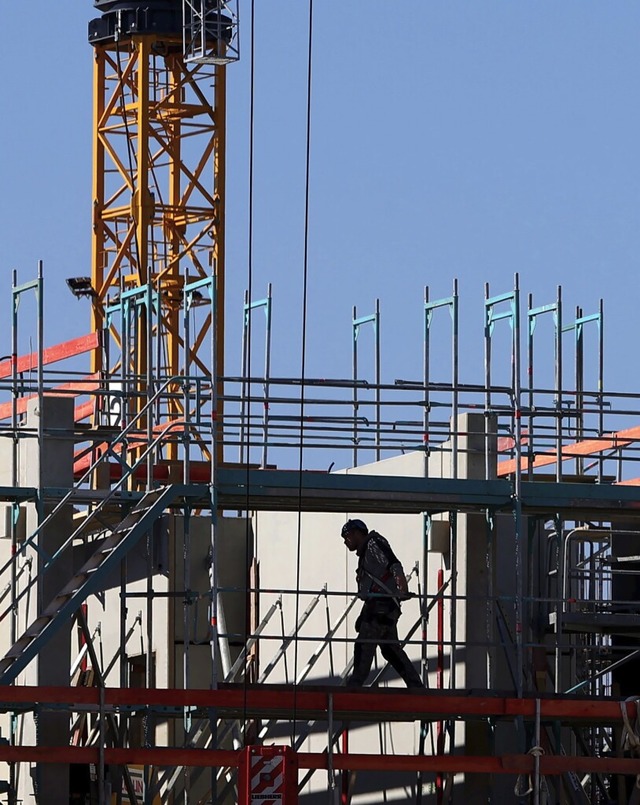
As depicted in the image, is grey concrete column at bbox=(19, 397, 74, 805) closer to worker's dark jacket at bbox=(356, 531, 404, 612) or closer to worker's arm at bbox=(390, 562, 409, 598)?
worker's dark jacket at bbox=(356, 531, 404, 612)

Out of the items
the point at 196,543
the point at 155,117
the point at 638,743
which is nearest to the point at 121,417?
the point at 196,543

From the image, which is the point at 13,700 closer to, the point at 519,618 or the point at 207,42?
the point at 519,618

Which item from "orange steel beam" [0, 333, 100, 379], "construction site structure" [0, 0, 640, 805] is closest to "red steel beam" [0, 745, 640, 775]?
"construction site structure" [0, 0, 640, 805]

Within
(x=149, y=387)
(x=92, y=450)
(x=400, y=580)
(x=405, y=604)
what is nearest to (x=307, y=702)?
(x=400, y=580)

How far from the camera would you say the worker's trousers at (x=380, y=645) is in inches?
882

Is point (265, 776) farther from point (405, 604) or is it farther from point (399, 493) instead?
point (405, 604)

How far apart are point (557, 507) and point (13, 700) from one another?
19.1ft

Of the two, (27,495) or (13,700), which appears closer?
(13,700)

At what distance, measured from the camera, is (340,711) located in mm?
21828

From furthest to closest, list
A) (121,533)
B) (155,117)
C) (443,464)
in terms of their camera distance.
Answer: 1. (155,117)
2. (443,464)
3. (121,533)

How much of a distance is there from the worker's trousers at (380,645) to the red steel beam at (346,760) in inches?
51.5

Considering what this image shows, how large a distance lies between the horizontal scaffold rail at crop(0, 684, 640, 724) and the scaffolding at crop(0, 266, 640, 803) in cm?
2

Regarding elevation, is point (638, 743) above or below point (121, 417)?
below

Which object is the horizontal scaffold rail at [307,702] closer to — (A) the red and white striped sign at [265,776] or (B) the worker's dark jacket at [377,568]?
(A) the red and white striped sign at [265,776]
